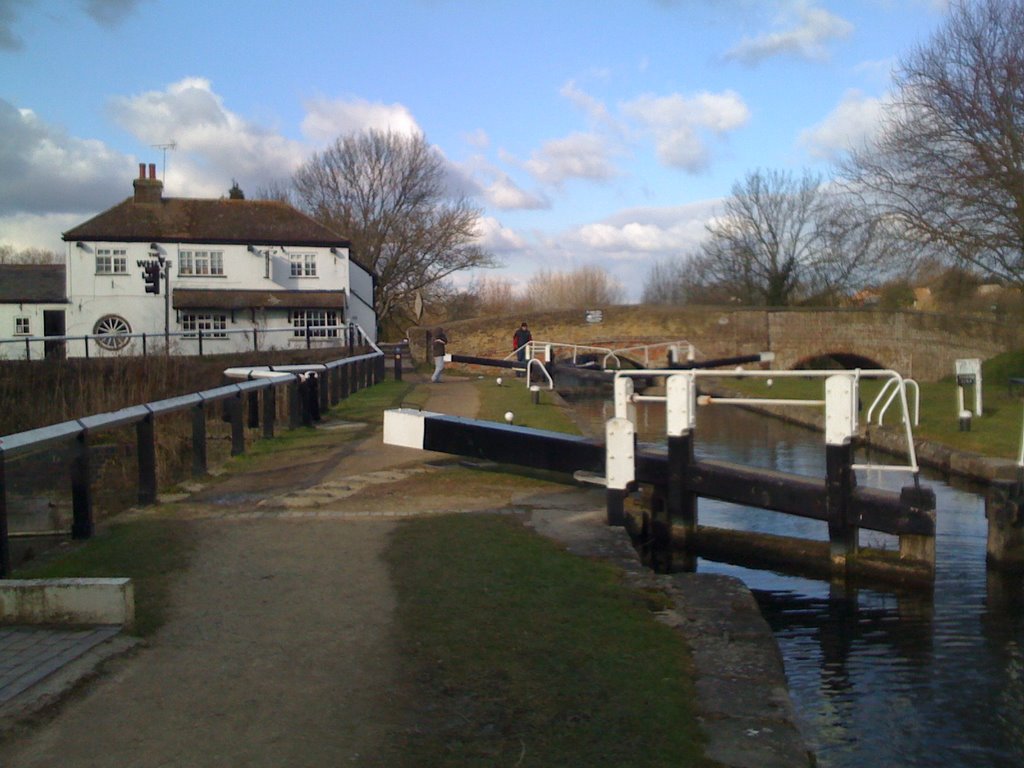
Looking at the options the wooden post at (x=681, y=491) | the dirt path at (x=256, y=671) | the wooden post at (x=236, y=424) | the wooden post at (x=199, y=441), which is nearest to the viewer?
the dirt path at (x=256, y=671)

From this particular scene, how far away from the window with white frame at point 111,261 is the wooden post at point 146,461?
38.2 meters

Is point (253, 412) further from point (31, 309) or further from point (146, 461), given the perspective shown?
point (31, 309)

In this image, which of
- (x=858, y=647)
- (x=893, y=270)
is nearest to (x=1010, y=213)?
(x=893, y=270)

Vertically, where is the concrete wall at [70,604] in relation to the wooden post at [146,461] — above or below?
below

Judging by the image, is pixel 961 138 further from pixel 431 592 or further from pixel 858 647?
pixel 431 592

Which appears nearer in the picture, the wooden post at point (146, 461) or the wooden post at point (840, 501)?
the wooden post at point (840, 501)

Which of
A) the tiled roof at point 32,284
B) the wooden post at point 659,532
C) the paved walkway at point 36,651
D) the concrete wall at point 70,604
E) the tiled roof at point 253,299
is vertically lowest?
the wooden post at point 659,532

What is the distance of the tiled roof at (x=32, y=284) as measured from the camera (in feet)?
145

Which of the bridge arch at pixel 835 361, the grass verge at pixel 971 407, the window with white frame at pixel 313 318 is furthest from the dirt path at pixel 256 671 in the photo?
the bridge arch at pixel 835 361

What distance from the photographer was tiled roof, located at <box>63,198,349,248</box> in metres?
43.9

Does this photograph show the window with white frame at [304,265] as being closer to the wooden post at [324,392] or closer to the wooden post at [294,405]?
the wooden post at [324,392]

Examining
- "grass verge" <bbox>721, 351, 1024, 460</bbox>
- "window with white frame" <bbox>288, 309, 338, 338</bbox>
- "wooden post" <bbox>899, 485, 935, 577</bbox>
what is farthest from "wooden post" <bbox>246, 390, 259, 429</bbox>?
"window with white frame" <bbox>288, 309, 338, 338</bbox>

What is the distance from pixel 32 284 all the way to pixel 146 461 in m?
42.1

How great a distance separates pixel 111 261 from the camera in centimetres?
4350
